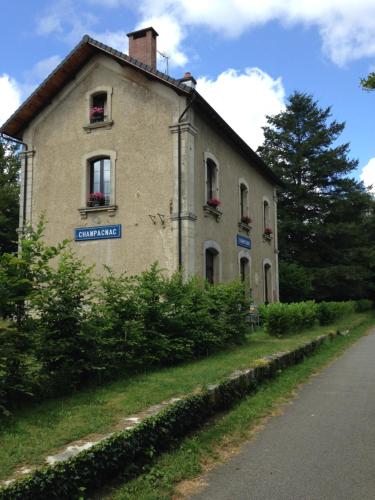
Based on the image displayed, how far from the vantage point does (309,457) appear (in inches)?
182

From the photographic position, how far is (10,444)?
3.87 metres

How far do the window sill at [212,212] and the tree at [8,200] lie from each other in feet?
45.4

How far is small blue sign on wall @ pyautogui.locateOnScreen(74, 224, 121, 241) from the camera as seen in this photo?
48.1 feet

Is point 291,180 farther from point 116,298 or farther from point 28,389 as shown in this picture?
point 28,389

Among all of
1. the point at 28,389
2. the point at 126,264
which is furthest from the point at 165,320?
the point at 126,264

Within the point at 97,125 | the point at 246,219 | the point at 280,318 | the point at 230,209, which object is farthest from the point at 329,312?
the point at 97,125

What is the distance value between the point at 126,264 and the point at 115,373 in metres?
7.74

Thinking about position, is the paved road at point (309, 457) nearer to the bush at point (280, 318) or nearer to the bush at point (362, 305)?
the bush at point (280, 318)

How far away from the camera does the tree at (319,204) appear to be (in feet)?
111

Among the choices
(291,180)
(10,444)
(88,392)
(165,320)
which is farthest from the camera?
(291,180)

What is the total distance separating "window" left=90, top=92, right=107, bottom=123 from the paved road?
1161 cm

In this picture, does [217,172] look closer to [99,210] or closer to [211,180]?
[211,180]

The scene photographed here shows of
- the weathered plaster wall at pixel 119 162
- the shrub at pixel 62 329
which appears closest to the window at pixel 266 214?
the weathered plaster wall at pixel 119 162

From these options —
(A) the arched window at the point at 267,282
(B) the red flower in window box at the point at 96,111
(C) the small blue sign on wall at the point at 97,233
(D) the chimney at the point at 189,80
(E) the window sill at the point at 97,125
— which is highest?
(D) the chimney at the point at 189,80
